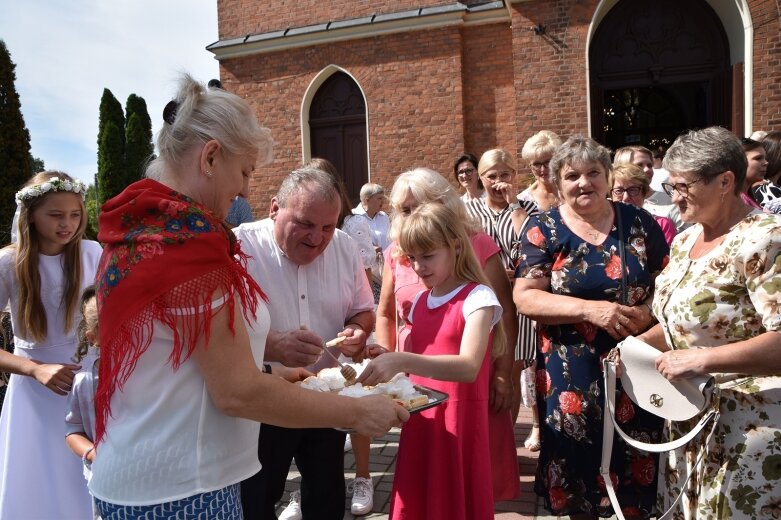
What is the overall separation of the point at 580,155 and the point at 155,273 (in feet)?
7.31

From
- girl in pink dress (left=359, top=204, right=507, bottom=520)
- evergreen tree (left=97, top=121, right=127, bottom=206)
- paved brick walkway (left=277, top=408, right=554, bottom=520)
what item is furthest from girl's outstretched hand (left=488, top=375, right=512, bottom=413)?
evergreen tree (left=97, top=121, right=127, bottom=206)

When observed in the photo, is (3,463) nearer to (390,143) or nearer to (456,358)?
(456,358)

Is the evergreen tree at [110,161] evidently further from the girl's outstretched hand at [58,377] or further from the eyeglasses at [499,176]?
the girl's outstretched hand at [58,377]

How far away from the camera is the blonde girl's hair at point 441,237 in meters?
2.63

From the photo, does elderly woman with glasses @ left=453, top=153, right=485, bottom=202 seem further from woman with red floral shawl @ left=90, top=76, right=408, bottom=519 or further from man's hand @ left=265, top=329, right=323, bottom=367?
woman with red floral shawl @ left=90, top=76, right=408, bottom=519

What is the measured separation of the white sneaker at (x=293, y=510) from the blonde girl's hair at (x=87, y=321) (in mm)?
Answer: 1565

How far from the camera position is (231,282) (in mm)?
1523

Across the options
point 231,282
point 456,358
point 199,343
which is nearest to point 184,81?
point 231,282

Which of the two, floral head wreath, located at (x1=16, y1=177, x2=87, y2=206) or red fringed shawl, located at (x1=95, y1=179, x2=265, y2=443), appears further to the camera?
floral head wreath, located at (x1=16, y1=177, x2=87, y2=206)

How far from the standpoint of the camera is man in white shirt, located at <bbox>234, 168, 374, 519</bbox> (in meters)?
2.62

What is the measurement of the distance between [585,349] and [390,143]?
9.09m

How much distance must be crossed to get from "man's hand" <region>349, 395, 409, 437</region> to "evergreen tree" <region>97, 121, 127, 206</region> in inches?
1051

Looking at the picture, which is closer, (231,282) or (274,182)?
(231,282)

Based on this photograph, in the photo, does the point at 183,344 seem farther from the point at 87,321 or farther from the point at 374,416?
the point at 87,321
